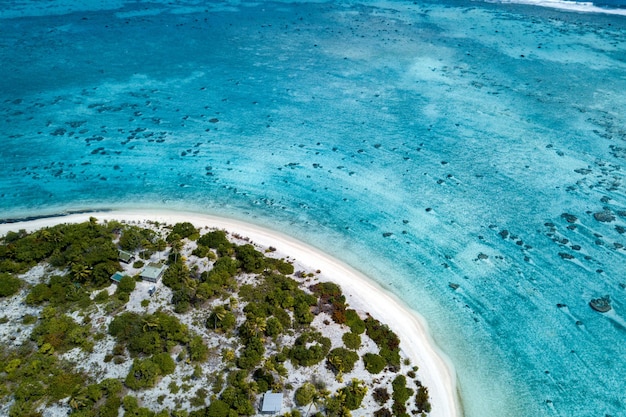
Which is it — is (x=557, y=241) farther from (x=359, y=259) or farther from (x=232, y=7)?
(x=232, y=7)

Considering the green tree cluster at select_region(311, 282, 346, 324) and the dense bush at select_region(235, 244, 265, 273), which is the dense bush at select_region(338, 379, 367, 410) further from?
the dense bush at select_region(235, 244, 265, 273)

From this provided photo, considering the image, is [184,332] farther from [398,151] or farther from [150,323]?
[398,151]

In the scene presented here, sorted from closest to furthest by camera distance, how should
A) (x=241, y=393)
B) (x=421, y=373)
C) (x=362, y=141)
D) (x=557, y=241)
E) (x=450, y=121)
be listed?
(x=241, y=393) < (x=421, y=373) < (x=557, y=241) < (x=362, y=141) < (x=450, y=121)

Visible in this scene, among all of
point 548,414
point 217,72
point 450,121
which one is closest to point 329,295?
point 548,414

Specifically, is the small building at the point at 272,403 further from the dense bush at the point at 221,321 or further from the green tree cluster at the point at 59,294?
the green tree cluster at the point at 59,294

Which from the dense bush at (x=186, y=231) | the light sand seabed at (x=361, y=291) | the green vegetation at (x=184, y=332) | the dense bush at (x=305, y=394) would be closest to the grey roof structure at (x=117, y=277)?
the green vegetation at (x=184, y=332)

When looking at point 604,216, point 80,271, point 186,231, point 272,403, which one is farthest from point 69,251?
point 604,216

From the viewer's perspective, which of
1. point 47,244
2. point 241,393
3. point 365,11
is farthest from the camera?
point 365,11

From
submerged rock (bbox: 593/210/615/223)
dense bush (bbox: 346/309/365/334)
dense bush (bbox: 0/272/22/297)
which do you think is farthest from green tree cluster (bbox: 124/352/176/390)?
submerged rock (bbox: 593/210/615/223)
